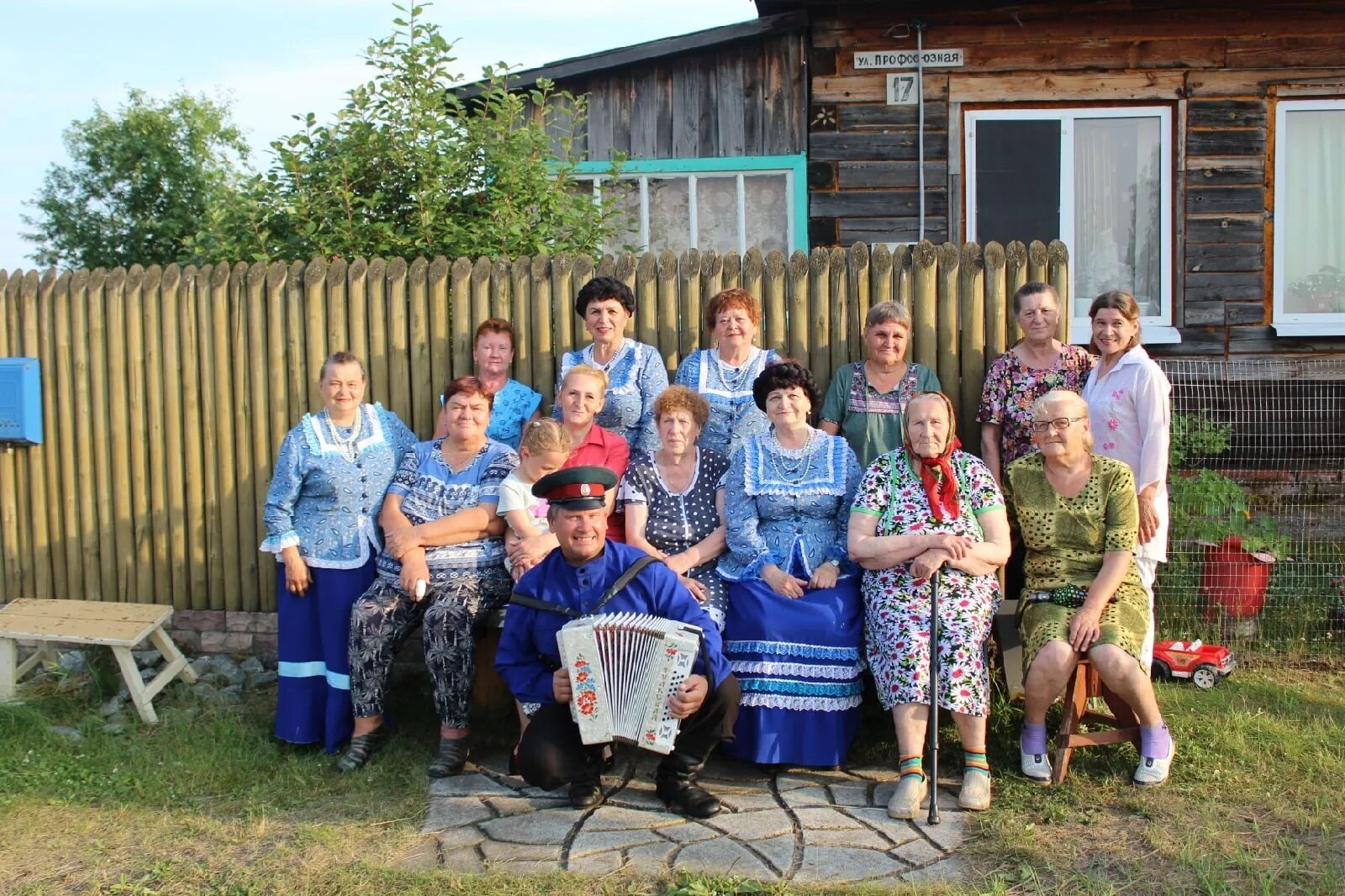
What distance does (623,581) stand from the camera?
4.28 m

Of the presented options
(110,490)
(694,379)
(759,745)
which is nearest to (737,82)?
(694,379)

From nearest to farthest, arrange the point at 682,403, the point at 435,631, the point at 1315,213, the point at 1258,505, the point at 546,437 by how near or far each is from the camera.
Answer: the point at 435,631 < the point at 546,437 < the point at 682,403 < the point at 1258,505 < the point at 1315,213

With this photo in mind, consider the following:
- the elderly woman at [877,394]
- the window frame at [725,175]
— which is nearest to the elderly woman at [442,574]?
the elderly woman at [877,394]

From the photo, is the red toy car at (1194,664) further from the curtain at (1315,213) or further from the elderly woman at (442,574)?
the curtain at (1315,213)

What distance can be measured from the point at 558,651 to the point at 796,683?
3.20 ft

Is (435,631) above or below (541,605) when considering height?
below

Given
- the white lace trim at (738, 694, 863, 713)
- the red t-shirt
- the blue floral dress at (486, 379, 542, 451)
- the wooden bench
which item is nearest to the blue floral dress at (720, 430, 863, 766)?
the white lace trim at (738, 694, 863, 713)

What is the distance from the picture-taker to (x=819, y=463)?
16.3ft

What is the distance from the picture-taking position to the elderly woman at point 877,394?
17.5 ft

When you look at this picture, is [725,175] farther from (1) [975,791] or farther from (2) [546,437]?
(1) [975,791]

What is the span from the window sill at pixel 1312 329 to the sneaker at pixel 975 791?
5717 mm

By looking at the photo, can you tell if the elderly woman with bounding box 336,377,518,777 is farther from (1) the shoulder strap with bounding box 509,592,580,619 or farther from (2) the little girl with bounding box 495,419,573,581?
(1) the shoulder strap with bounding box 509,592,580,619

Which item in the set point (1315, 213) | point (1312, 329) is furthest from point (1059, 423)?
point (1315, 213)

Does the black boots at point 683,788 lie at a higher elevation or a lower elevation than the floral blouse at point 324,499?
lower
